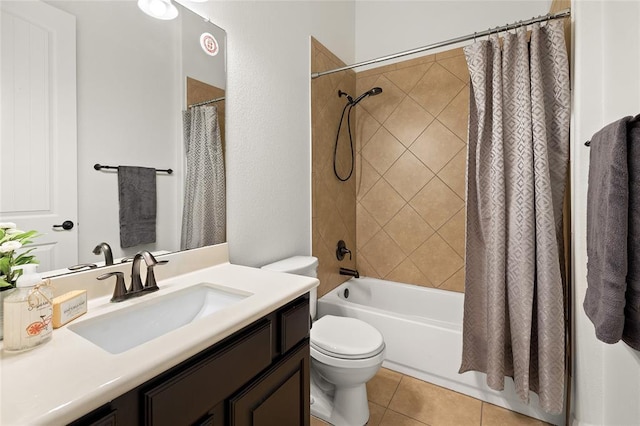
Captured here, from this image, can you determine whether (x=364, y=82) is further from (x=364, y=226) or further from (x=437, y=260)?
(x=437, y=260)

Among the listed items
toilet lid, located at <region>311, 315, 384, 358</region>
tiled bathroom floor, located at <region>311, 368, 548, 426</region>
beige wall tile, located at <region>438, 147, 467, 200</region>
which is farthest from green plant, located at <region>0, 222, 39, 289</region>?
beige wall tile, located at <region>438, 147, 467, 200</region>

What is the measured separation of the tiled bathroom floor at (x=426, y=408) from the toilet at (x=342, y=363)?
100 mm

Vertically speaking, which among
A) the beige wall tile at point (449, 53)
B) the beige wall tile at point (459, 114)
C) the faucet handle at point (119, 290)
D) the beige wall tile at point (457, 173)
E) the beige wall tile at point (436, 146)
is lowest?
the faucet handle at point (119, 290)

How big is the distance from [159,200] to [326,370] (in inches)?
43.3

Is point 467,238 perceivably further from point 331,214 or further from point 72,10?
point 72,10

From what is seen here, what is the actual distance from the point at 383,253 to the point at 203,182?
1.74 metres

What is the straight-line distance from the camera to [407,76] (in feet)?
7.98

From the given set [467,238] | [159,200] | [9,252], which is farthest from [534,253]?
[9,252]

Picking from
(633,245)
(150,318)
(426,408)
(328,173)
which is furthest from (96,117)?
(426,408)

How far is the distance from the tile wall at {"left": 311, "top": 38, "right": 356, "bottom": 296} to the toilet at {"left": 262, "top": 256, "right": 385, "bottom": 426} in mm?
530

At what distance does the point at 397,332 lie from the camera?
189cm

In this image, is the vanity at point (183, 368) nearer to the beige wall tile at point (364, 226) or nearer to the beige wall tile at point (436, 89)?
the beige wall tile at point (364, 226)

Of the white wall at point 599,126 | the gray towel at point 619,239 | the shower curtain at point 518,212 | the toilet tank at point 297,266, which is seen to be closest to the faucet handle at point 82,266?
the toilet tank at point 297,266

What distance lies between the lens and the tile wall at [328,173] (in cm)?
211
